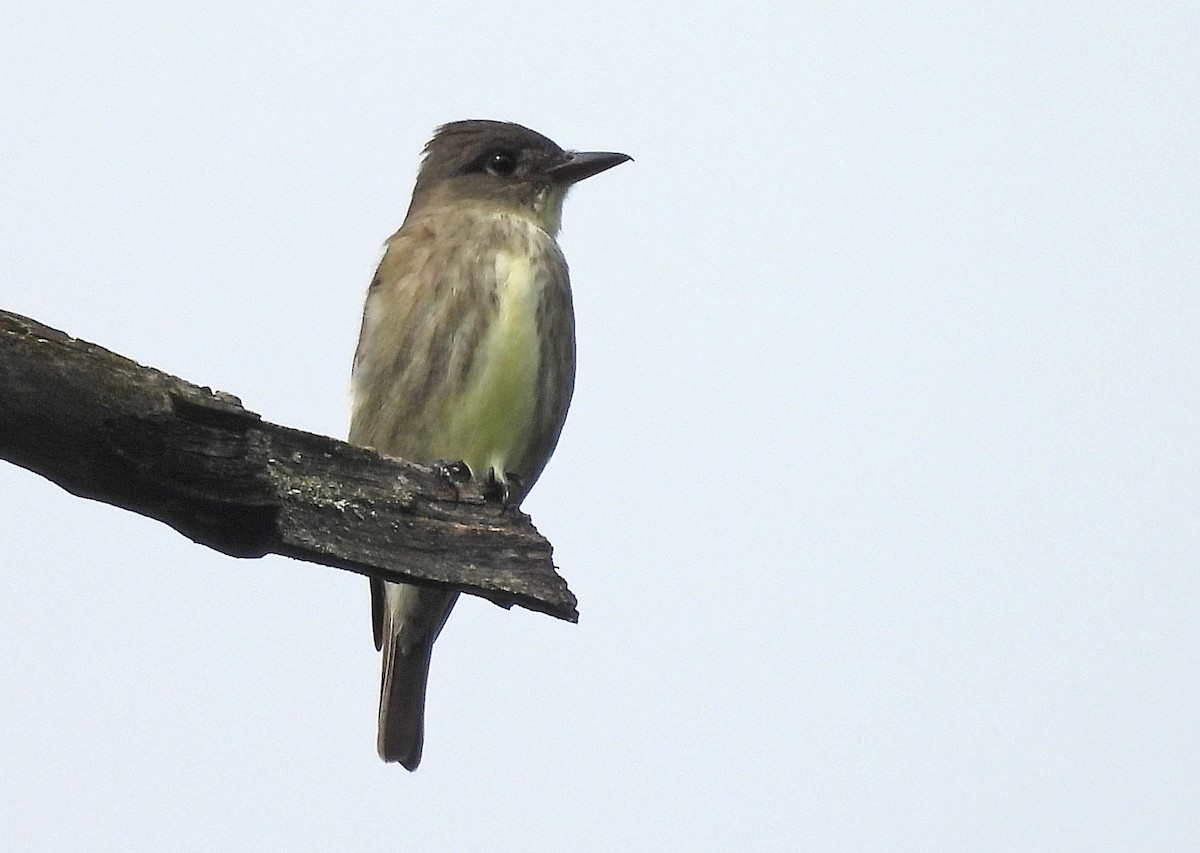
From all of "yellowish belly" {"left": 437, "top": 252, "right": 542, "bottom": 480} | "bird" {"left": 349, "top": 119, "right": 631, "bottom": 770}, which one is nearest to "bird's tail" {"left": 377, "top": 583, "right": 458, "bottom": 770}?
"bird" {"left": 349, "top": 119, "right": 631, "bottom": 770}

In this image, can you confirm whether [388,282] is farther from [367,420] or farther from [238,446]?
[238,446]

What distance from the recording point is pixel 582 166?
7793 millimetres

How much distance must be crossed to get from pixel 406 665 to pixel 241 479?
12.2ft

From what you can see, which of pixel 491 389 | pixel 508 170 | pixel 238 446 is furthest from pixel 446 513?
pixel 508 170

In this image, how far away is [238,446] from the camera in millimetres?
3303

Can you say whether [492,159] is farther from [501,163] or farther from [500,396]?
[500,396]

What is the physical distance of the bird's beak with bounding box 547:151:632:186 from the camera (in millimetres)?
7793

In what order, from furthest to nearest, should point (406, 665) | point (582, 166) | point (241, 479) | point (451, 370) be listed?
point (582, 166)
point (406, 665)
point (451, 370)
point (241, 479)

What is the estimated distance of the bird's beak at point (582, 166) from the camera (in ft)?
25.6

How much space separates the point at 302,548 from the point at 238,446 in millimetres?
273

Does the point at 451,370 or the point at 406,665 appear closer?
the point at 451,370

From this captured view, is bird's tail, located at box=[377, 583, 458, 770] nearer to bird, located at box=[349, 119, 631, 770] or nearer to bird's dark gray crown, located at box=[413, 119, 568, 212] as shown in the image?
bird, located at box=[349, 119, 631, 770]

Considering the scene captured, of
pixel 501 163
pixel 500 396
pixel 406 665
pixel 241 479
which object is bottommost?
pixel 241 479

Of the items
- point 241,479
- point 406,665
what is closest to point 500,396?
point 406,665
